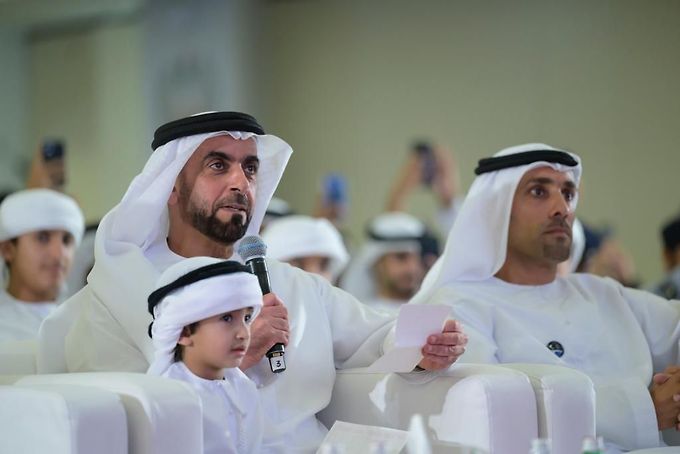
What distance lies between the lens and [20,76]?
14.2m

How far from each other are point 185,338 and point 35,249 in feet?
10.1

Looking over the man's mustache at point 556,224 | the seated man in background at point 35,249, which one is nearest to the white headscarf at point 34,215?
the seated man in background at point 35,249

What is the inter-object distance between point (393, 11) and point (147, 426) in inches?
463

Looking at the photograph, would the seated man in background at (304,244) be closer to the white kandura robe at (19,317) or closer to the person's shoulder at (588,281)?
the white kandura robe at (19,317)

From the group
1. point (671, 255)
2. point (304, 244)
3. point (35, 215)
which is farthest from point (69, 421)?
point (671, 255)

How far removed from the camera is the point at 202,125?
447 cm

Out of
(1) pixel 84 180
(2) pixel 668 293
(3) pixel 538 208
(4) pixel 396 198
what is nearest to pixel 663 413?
(3) pixel 538 208

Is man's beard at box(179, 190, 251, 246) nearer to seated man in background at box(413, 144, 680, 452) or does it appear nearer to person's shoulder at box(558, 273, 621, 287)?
seated man in background at box(413, 144, 680, 452)

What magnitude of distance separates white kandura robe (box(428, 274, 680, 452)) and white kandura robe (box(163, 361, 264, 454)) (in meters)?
1.12

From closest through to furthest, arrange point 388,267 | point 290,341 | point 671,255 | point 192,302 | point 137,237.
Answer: point 192,302, point 137,237, point 290,341, point 671,255, point 388,267

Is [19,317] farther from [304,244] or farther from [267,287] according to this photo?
[267,287]

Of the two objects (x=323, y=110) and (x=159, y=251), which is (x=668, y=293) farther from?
(x=323, y=110)

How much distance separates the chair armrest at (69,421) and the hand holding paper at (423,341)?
1.07 metres

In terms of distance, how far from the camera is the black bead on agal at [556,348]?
16.6 ft
